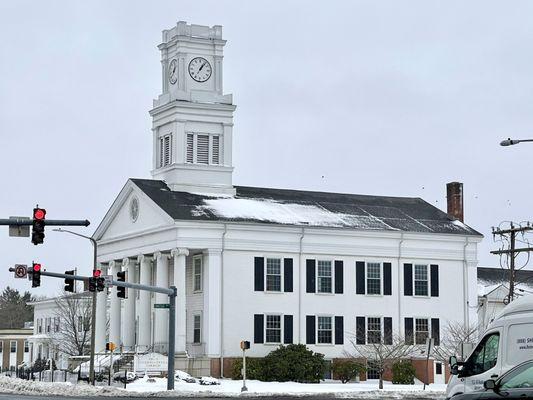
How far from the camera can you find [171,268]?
76875mm

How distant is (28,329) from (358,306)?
75946 millimetres

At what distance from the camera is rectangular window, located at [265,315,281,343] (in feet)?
240

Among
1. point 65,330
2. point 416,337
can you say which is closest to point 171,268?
point 416,337

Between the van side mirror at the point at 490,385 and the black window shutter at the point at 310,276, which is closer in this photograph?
the van side mirror at the point at 490,385

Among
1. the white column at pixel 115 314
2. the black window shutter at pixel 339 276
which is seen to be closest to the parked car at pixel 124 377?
the white column at pixel 115 314

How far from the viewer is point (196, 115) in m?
77.8

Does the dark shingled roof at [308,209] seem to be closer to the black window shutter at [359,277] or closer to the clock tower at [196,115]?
the clock tower at [196,115]

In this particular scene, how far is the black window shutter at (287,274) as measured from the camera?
7400 centimetres

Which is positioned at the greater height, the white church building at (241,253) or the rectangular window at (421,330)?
the white church building at (241,253)

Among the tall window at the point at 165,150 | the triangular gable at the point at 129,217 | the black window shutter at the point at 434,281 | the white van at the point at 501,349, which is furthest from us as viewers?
the black window shutter at the point at 434,281

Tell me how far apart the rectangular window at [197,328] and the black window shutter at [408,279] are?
46.1 ft

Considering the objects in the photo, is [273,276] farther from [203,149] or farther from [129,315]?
[129,315]

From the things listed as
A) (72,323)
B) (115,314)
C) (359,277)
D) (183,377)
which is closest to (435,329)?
(359,277)

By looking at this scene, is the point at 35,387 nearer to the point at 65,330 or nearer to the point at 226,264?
the point at 226,264
